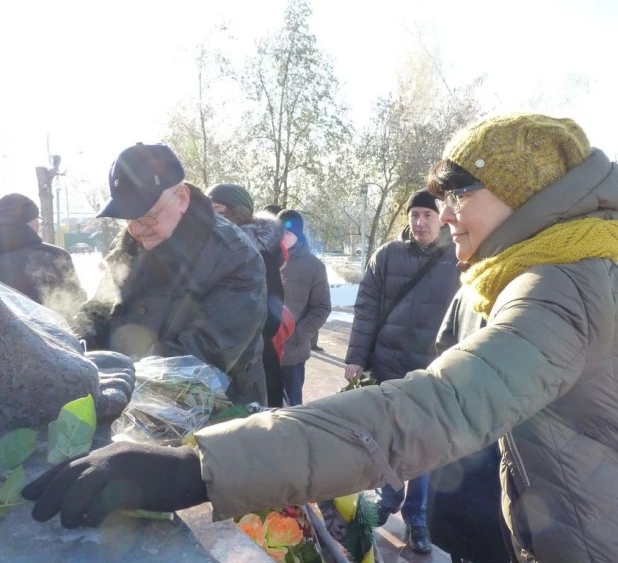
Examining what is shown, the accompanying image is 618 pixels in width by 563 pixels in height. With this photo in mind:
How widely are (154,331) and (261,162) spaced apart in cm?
1269

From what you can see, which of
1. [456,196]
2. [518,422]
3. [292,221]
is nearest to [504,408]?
[518,422]

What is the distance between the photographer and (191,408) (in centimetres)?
157

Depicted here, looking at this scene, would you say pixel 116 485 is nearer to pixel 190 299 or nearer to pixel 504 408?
pixel 504 408

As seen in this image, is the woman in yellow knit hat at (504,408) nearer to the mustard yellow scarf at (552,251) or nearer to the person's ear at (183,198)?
the mustard yellow scarf at (552,251)

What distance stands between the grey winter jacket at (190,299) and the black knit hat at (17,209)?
2.11 meters

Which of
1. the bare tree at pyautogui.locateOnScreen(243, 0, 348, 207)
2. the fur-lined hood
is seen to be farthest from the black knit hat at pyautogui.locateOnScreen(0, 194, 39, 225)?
the bare tree at pyautogui.locateOnScreen(243, 0, 348, 207)

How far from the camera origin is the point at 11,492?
103 centimetres

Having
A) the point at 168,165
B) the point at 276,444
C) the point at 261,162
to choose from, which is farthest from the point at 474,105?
the point at 276,444

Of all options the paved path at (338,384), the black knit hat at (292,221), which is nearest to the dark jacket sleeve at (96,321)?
the paved path at (338,384)

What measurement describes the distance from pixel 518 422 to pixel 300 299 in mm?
3847

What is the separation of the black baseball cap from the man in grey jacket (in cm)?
270

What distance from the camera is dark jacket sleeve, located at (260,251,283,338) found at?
3361 mm

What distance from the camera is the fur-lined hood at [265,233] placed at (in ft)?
11.0

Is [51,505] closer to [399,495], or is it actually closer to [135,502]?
[135,502]
